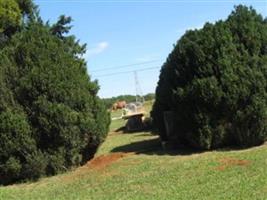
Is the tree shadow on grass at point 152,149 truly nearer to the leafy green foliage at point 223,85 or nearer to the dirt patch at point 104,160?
the leafy green foliage at point 223,85

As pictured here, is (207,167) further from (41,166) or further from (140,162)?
(41,166)

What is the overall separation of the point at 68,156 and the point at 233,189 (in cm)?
536

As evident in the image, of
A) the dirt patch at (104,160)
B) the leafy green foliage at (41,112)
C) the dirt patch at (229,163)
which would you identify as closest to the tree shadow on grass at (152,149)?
the dirt patch at (104,160)

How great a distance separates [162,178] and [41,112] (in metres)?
3.63

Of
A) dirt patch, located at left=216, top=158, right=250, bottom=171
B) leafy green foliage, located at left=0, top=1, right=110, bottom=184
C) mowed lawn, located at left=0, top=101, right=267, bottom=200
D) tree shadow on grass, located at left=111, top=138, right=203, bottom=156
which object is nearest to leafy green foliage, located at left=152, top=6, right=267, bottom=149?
tree shadow on grass, located at left=111, top=138, right=203, bottom=156

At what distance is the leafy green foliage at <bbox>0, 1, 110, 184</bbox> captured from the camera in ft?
43.0

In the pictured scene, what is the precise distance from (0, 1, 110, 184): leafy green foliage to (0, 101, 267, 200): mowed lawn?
1.62 ft

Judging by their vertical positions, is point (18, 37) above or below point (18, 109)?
above

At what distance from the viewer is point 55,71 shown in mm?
13711

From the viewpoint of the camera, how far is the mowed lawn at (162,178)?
9.62 meters

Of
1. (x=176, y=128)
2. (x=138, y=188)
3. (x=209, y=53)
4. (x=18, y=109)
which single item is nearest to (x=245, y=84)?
(x=209, y=53)

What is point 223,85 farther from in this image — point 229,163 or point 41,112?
point 41,112

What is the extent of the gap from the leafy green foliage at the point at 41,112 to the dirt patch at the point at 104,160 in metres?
0.38

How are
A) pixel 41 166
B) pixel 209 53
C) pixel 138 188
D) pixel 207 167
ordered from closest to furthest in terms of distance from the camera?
pixel 138 188 → pixel 207 167 → pixel 41 166 → pixel 209 53
